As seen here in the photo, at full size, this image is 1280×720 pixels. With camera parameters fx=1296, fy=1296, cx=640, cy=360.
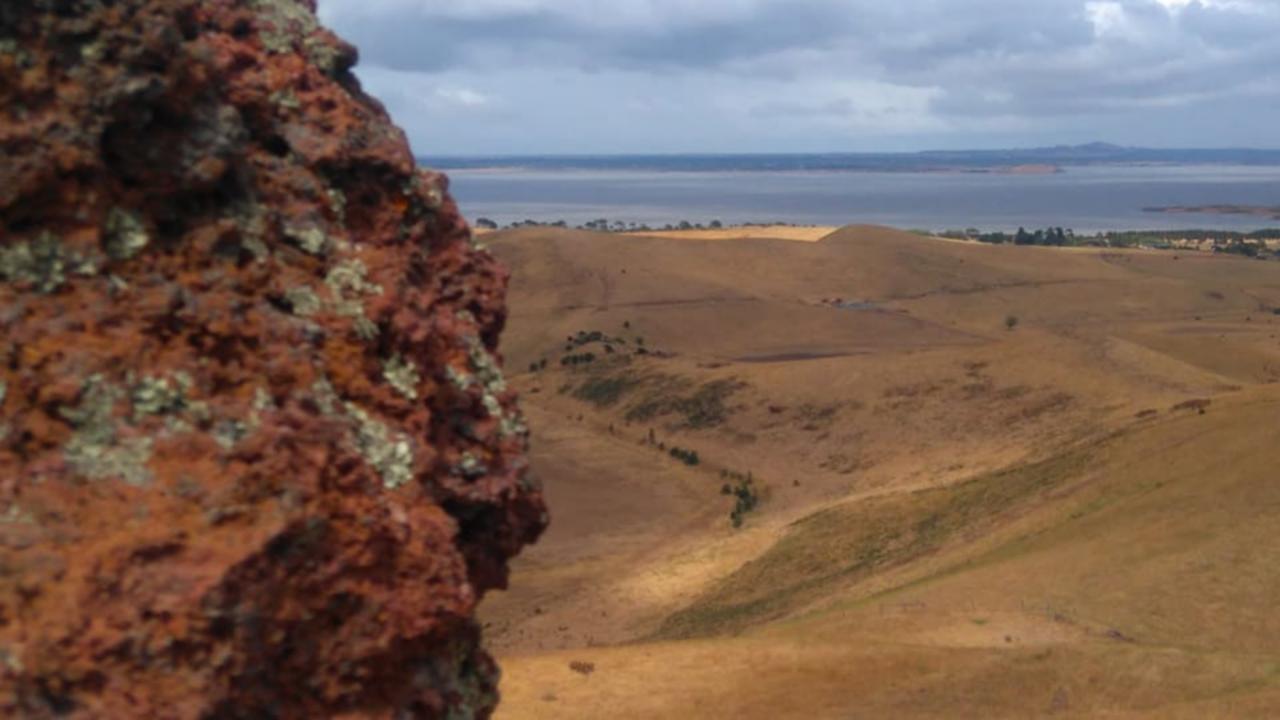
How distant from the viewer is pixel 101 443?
A: 3090 mm

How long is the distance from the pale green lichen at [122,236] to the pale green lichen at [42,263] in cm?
8

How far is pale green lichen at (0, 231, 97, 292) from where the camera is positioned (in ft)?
10.6

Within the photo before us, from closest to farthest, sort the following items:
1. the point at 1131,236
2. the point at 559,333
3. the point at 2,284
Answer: the point at 2,284 < the point at 559,333 < the point at 1131,236

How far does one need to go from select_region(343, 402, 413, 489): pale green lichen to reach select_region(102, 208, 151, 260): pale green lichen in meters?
0.68

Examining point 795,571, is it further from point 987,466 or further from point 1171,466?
point 987,466

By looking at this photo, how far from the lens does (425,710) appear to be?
3559mm

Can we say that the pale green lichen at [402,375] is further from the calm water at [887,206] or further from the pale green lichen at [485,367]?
the calm water at [887,206]

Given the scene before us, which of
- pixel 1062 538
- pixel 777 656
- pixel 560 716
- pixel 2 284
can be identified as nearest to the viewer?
pixel 2 284

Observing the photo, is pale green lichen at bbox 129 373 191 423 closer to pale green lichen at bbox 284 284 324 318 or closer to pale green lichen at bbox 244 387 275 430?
pale green lichen at bbox 244 387 275 430

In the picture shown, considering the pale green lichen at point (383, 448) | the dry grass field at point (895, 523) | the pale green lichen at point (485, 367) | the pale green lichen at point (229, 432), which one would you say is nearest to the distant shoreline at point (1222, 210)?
the dry grass field at point (895, 523)

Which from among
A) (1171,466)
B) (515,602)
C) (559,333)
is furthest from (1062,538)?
(559,333)

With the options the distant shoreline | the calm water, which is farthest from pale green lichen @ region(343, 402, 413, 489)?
the distant shoreline

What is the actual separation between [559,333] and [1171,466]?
3072 cm

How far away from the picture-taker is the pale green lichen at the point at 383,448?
350cm
